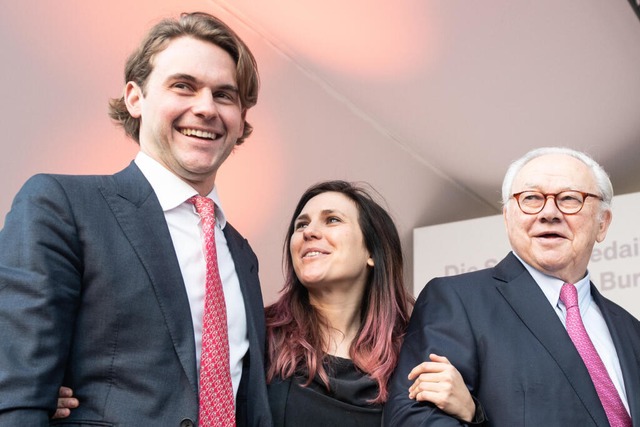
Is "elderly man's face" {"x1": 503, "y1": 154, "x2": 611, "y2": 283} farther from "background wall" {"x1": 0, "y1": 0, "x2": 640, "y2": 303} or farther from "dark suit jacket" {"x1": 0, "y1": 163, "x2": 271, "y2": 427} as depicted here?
"background wall" {"x1": 0, "y1": 0, "x2": 640, "y2": 303}

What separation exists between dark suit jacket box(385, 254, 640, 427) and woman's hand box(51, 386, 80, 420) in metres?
0.85

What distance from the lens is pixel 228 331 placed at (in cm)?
207

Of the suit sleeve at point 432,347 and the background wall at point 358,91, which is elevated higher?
the background wall at point 358,91

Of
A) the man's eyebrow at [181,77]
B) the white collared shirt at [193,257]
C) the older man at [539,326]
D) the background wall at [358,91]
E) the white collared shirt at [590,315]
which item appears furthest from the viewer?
the background wall at [358,91]

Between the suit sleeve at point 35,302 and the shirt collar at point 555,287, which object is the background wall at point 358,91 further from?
the shirt collar at point 555,287

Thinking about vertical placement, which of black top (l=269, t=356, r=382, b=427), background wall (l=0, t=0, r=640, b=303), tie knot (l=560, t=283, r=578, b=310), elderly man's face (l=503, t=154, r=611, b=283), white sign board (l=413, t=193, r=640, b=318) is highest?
background wall (l=0, t=0, r=640, b=303)

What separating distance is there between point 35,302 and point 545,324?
1.35 metres

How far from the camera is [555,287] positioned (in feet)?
8.17

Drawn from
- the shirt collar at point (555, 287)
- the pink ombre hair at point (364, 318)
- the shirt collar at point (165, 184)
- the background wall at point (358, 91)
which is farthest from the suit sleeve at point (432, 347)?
the background wall at point (358, 91)

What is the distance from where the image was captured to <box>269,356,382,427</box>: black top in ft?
8.05

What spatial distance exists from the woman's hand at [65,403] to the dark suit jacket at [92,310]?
0.07 feet

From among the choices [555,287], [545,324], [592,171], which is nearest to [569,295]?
[555,287]

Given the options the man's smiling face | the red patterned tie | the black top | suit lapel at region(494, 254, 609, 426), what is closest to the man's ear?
the man's smiling face

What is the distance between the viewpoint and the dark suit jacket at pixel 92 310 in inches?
63.6
